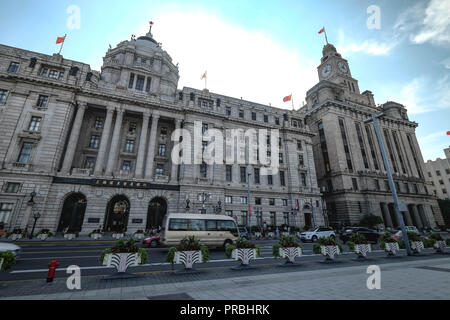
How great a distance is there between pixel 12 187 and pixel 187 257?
27442mm

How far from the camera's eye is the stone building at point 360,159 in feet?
135

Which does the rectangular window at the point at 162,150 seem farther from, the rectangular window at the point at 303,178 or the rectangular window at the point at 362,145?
the rectangular window at the point at 362,145

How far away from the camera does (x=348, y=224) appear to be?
126 feet

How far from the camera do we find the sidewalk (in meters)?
5.75

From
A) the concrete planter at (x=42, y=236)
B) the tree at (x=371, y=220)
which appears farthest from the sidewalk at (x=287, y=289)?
the tree at (x=371, y=220)

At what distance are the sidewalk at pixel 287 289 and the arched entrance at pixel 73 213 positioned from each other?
1005 inches

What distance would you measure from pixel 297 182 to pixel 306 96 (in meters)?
31.7

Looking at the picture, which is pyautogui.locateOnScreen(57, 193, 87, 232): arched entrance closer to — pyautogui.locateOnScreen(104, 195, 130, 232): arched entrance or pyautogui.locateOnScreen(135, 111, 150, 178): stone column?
pyautogui.locateOnScreen(104, 195, 130, 232): arched entrance

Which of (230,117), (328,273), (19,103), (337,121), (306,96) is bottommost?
(328,273)

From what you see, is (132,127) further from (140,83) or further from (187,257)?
(187,257)

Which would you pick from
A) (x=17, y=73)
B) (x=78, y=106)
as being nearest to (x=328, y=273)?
(x=78, y=106)

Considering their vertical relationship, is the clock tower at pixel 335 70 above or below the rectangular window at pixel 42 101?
above
